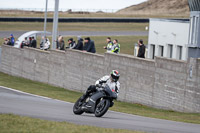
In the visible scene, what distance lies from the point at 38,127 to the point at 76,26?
2379 inches

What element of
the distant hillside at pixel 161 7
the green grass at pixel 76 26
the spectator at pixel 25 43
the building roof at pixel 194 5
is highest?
the distant hillside at pixel 161 7

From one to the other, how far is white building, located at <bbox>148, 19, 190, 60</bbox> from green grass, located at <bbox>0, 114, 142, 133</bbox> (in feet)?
98.3

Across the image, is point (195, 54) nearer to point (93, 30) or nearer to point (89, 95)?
point (89, 95)

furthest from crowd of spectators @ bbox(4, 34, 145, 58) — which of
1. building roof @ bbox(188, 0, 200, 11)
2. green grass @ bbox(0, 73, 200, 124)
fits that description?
building roof @ bbox(188, 0, 200, 11)

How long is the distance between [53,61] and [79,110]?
18623 millimetres

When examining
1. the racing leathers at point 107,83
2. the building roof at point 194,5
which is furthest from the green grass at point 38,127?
the building roof at point 194,5

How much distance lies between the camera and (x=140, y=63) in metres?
25.6

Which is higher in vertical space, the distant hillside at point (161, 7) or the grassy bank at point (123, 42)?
the distant hillside at point (161, 7)

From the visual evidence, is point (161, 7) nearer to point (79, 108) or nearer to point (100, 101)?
point (79, 108)

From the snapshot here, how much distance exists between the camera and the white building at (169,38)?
43425 mm

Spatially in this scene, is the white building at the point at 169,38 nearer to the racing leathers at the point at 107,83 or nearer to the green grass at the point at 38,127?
the racing leathers at the point at 107,83

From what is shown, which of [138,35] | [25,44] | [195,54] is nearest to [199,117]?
[195,54]

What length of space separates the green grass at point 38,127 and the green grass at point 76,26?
174 ft

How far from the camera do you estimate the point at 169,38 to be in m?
45.8
